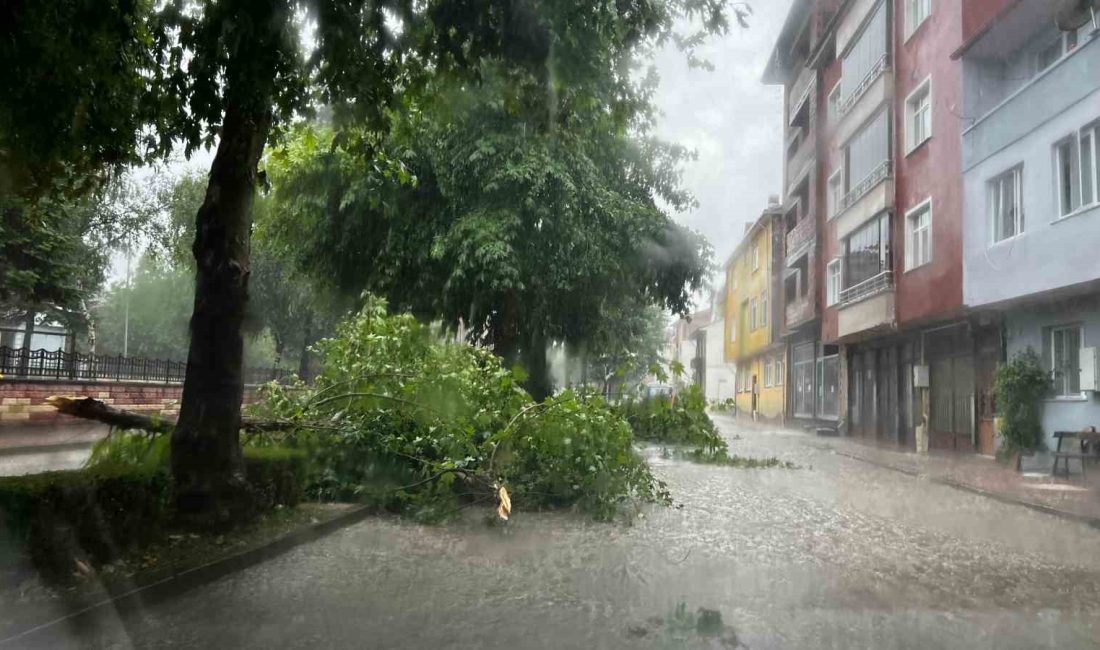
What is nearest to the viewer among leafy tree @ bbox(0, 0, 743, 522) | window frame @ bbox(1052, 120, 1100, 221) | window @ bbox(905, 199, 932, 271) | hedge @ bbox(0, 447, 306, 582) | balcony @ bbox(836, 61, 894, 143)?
hedge @ bbox(0, 447, 306, 582)

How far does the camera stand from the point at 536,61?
7453mm

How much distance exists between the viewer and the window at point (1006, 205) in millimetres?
17500

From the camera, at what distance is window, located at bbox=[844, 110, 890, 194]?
24.8 meters

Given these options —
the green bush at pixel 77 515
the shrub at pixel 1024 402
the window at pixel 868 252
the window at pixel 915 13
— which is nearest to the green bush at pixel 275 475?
the green bush at pixel 77 515

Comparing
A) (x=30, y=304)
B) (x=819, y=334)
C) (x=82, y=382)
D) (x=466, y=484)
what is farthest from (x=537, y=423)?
(x=819, y=334)

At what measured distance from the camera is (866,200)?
25.6 m

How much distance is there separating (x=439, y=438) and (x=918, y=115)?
17.6m

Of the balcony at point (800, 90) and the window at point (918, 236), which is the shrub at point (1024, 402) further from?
the balcony at point (800, 90)

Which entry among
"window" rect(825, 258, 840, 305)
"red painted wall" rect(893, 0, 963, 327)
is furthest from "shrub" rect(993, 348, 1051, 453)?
"window" rect(825, 258, 840, 305)

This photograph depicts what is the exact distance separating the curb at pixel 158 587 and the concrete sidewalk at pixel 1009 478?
27.5 feet

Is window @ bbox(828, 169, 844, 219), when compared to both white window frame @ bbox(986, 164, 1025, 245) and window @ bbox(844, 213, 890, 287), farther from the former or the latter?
white window frame @ bbox(986, 164, 1025, 245)

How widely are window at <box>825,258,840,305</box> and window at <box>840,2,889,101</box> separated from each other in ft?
17.2

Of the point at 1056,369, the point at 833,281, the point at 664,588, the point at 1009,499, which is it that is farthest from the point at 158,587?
the point at 833,281

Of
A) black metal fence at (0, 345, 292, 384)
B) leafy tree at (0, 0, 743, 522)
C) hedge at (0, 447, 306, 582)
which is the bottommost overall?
hedge at (0, 447, 306, 582)
